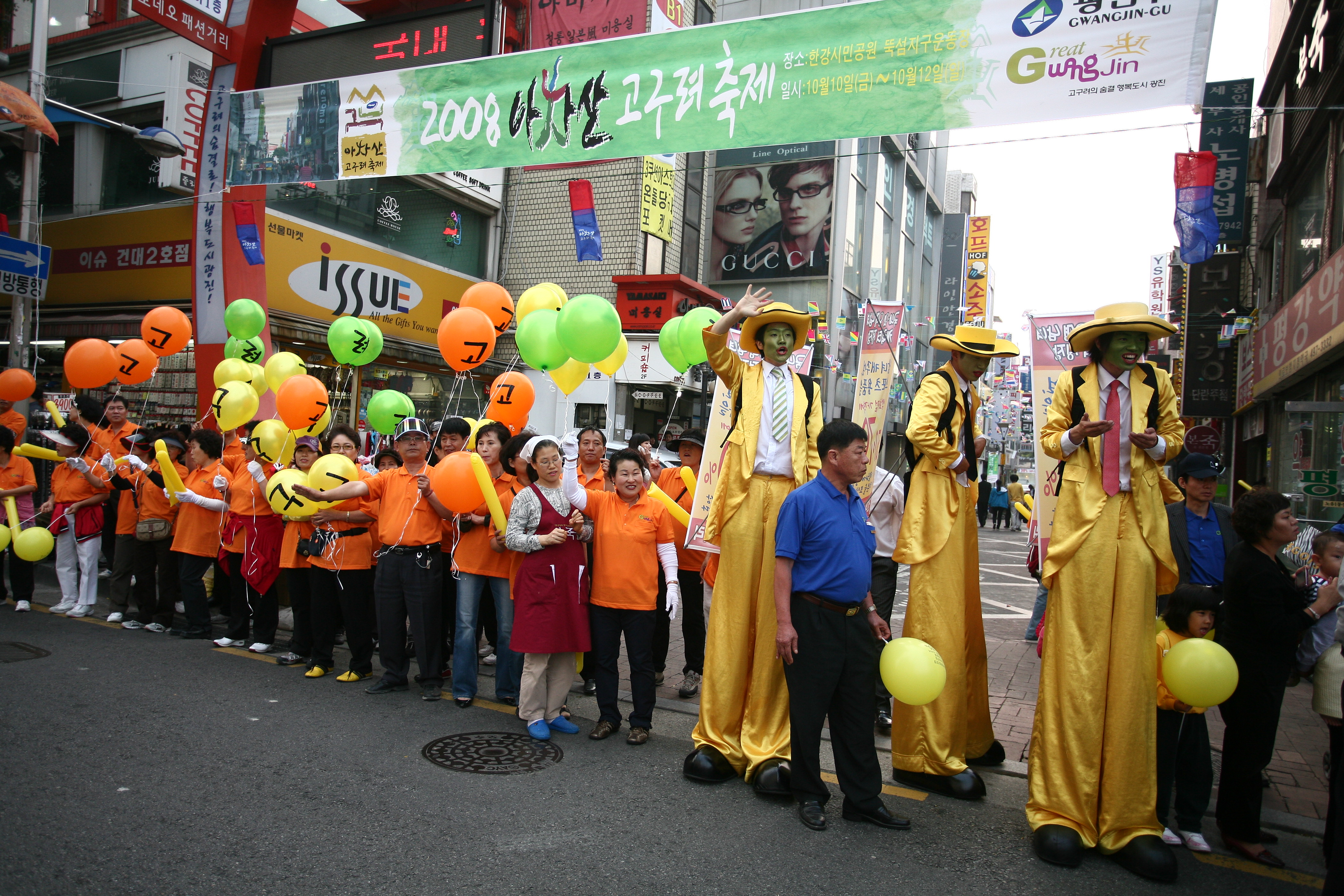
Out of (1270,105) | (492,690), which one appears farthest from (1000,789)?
(1270,105)

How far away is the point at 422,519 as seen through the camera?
566 centimetres

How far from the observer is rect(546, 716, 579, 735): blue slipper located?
4.98 meters

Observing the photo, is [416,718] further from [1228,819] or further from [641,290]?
[641,290]

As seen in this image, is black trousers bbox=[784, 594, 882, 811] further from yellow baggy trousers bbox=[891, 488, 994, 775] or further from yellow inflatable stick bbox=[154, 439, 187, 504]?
yellow inflatable stick bbox=[154, 439, 187, 504]

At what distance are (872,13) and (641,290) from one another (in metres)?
12.1

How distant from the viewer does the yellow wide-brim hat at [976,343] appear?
4457mm

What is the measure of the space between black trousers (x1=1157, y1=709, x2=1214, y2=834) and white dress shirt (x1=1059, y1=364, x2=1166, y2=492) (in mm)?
1106

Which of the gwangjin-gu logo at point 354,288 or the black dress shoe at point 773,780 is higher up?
the gwangjin-gu logo at point 354,288

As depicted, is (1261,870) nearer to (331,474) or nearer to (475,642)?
(475,642)

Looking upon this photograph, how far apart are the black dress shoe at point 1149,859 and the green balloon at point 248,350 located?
28.4ft

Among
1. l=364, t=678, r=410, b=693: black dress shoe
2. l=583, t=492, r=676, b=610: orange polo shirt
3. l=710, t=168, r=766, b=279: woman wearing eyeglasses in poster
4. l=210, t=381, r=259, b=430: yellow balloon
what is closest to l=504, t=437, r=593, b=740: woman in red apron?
l=583, t=492, r=676, b=610: orange polo shirt

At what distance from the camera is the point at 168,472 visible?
6871 mm

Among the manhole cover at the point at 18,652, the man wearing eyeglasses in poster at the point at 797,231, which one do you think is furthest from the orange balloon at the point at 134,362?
the man wearing eyeglasses in poster at the point at 797,231

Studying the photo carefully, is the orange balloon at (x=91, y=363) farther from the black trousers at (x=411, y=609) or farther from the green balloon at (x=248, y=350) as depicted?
the black trousers at (x=411, y=609)
